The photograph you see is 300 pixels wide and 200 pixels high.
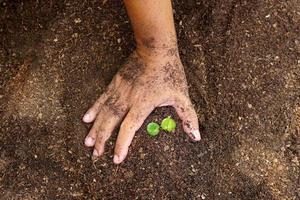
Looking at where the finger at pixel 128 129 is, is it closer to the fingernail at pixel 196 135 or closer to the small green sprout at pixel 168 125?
the small green sprout at pixel 168 125

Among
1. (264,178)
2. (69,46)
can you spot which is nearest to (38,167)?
(69,46)

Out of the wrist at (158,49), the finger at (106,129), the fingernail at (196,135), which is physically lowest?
the fingernail at (196,135)

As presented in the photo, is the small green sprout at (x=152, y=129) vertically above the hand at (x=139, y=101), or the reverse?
the hand at (x=139, y=101)

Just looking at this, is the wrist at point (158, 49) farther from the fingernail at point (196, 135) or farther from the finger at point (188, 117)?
the fingernail at point (196, 135)

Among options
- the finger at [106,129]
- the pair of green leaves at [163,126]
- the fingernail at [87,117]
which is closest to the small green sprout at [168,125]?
the pair of green leaves at [163,126]

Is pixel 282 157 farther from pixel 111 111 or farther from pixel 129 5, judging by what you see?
pixel 129 5

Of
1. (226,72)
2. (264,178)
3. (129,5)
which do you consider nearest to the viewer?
(129,5)

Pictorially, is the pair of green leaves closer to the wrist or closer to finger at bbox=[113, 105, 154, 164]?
finger at bbox=[113, 105, 154, 164]
